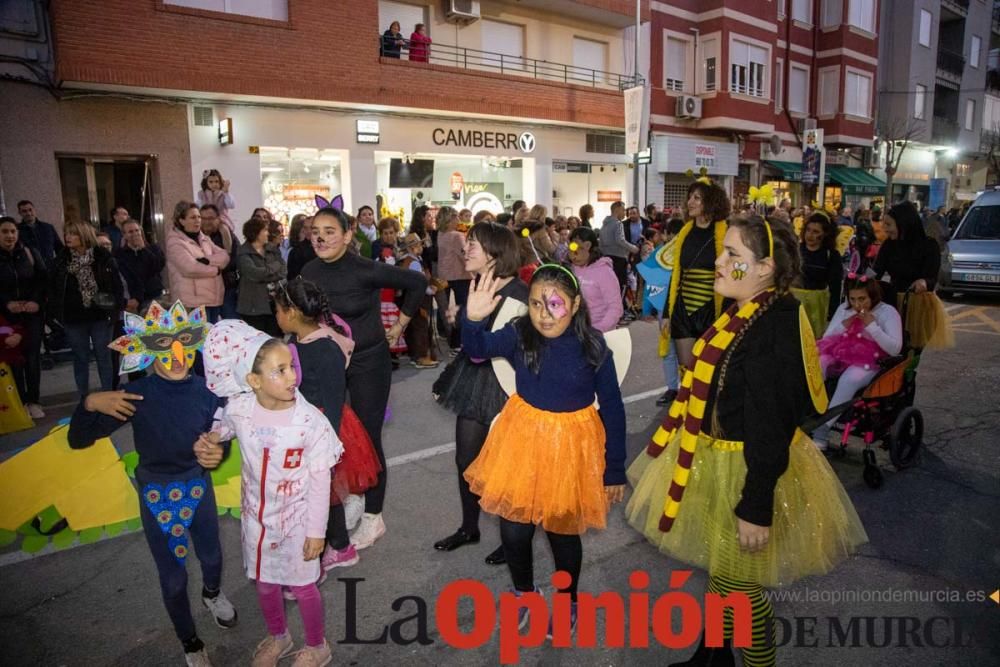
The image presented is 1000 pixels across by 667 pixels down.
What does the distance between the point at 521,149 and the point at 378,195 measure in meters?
4.66

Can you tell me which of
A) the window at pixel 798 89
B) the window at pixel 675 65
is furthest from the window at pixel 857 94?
the window at pixel 675 65

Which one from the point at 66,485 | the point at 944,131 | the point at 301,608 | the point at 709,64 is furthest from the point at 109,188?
the point at 944,131

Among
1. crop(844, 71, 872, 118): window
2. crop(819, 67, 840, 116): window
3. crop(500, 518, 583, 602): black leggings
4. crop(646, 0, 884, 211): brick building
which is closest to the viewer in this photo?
crop(500, 518, 583, 602): black leggings

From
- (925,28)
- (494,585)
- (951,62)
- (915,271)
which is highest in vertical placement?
(925,28)

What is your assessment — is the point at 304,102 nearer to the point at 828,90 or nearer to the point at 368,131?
the point at 368,131

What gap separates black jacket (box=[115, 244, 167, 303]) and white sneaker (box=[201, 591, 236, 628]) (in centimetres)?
521

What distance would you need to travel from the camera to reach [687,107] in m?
21.1

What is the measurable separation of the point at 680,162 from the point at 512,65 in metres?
6.65

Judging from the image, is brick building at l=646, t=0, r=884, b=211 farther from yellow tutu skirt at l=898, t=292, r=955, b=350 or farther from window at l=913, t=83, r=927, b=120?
yellow tutu skirt at l=898, t=292, r=955, b=350

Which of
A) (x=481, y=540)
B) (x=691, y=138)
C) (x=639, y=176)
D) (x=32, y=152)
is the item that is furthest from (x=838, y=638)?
(x=691, y=138)

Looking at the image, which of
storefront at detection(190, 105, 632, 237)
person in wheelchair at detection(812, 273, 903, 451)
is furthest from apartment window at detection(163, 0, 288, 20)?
person in wheelchair at detection(812, 273, 903, 451)

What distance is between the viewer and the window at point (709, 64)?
21891 mm

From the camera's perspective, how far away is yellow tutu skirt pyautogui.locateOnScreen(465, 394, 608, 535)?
280cm

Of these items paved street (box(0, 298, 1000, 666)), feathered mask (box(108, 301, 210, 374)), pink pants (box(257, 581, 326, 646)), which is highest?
feathered mask (box(108, 301, 210, 374))
